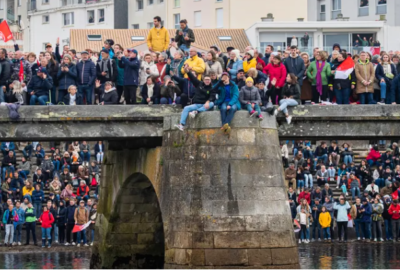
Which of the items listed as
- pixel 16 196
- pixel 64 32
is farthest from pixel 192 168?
pixel 64 32

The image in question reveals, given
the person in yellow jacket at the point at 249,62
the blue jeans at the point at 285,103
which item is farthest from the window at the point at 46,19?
the blue jeans at the point at 285,103

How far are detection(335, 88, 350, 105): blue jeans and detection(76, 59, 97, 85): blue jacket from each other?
760 cm

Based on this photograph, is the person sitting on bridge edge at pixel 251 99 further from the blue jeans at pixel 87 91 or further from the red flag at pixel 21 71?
the red flag at pixel 21 71

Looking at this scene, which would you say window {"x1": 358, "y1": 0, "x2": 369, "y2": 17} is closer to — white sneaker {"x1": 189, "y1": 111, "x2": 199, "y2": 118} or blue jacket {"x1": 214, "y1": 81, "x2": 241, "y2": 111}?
blue jacket {"x1": 214, "y1": 81, "x2": 241, "y2": 111}

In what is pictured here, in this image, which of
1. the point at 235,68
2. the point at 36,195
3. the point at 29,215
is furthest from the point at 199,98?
the point at 36,195

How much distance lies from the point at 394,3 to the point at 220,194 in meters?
68.6

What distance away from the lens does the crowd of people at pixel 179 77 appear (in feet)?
112

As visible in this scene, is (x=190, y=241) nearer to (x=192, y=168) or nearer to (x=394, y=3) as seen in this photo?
(x=192, y=168)

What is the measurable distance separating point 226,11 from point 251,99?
70779mm

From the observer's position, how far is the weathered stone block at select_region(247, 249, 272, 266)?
31.1 metres

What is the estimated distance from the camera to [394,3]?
318 ft

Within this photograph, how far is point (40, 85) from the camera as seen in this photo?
3481cm

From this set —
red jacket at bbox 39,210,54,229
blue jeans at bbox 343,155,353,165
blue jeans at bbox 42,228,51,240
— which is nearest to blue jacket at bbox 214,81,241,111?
red jacket at bbox 39,210,54,229

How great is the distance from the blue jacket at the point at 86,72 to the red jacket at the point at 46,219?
1309cm
